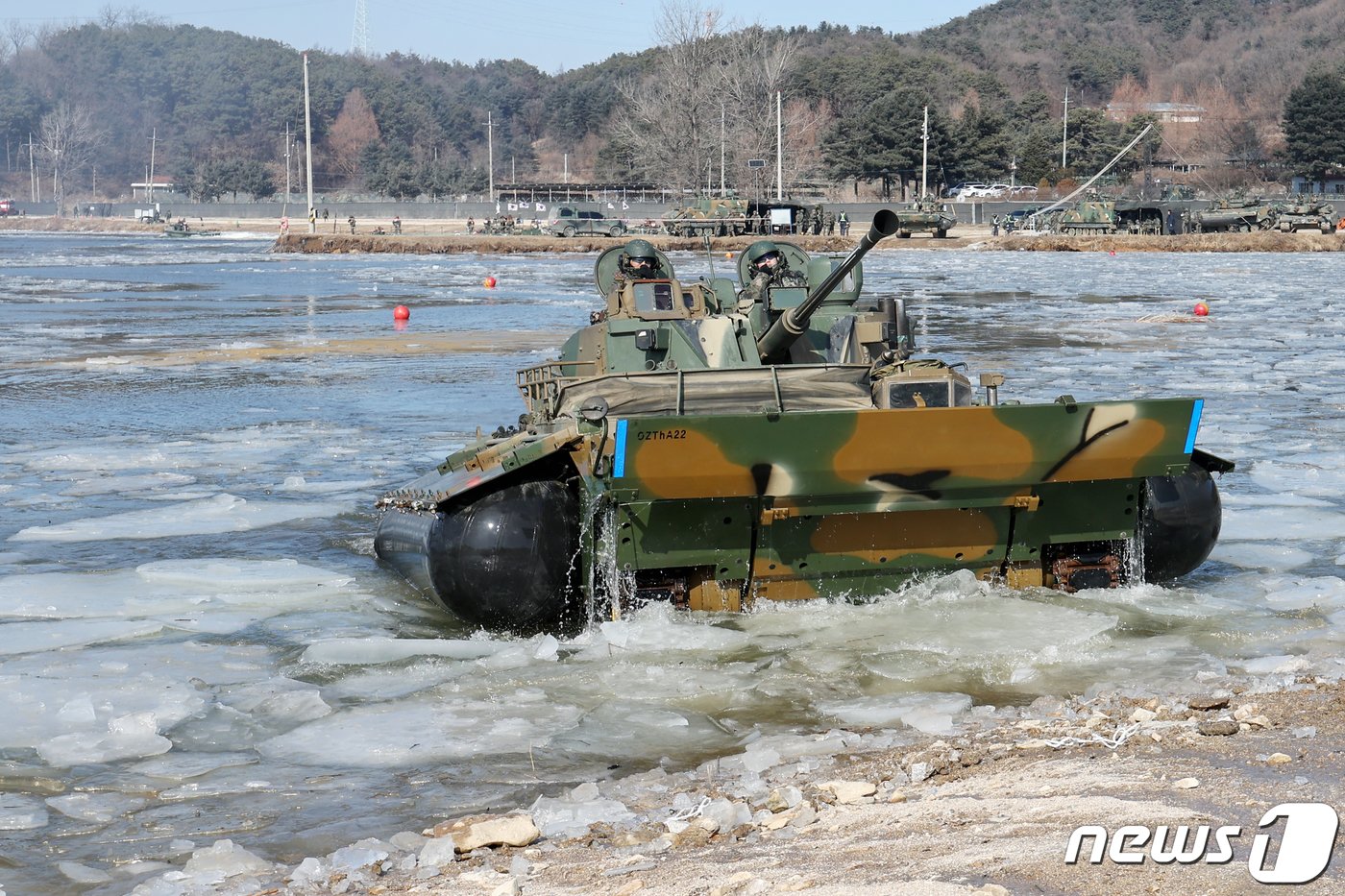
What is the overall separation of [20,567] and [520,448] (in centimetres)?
374

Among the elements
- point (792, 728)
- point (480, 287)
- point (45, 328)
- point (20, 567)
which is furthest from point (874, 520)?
point (480, 287)

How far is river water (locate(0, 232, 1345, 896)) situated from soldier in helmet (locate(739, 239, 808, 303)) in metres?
3.48

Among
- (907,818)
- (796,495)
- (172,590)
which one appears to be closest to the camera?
(907,818)

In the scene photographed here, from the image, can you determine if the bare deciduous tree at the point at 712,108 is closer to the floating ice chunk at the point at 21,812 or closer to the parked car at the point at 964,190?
the parked car at the point at 964,190

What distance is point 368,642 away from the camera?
28.4ft

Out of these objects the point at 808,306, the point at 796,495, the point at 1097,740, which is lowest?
the point at 1097,740

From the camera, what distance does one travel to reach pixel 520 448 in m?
8.76

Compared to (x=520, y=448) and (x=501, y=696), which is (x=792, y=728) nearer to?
(x=501, y=696)

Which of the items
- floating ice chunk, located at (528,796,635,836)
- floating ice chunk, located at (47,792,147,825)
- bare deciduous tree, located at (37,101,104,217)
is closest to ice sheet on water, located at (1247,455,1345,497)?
floating ice chunk, located at (528,796,635,836)

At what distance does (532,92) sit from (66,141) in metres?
45.4

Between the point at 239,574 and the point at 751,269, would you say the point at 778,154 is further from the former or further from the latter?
the point at 239,574

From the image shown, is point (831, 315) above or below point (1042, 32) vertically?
below

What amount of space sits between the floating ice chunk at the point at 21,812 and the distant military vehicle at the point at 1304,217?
59156mm

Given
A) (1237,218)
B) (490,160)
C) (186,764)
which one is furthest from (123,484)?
(490,160)
